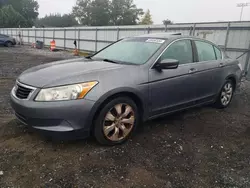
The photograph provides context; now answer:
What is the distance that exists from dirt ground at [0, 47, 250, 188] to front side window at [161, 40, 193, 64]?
1166 millimetres

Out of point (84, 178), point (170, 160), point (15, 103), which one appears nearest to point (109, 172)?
point (84, 178)

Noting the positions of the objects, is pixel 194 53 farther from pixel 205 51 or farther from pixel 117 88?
pixel 117 88

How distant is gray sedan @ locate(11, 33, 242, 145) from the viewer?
2.74m

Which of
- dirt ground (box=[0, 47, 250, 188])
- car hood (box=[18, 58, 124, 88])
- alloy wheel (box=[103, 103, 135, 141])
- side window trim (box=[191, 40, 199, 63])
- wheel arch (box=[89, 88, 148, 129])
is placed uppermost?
side window trim (box=[191, 40, 199, 63])

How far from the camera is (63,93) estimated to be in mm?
2742

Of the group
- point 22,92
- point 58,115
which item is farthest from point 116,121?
point 22,92

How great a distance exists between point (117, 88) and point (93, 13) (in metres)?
70.7

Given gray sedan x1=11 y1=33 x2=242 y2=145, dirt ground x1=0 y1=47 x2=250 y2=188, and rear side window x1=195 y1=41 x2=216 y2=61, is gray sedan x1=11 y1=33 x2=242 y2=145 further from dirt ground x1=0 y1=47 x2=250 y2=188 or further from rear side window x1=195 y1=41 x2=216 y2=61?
dirt ground x1=0 y1=47 x2=250 y2=188

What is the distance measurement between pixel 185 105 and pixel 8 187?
2901 millimetres

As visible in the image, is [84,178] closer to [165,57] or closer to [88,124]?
[88,124]

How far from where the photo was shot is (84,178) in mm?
2500

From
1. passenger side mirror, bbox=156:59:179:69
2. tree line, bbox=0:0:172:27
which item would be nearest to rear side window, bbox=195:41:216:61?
passenger side mirror, bbox=156:59:179:69

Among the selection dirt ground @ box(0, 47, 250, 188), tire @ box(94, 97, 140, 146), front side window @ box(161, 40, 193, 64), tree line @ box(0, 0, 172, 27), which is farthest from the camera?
tree line @ box(0, 0, 172, 27)

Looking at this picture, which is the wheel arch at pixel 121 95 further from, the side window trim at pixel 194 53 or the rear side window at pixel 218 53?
the rear side window at pixel 218 53
